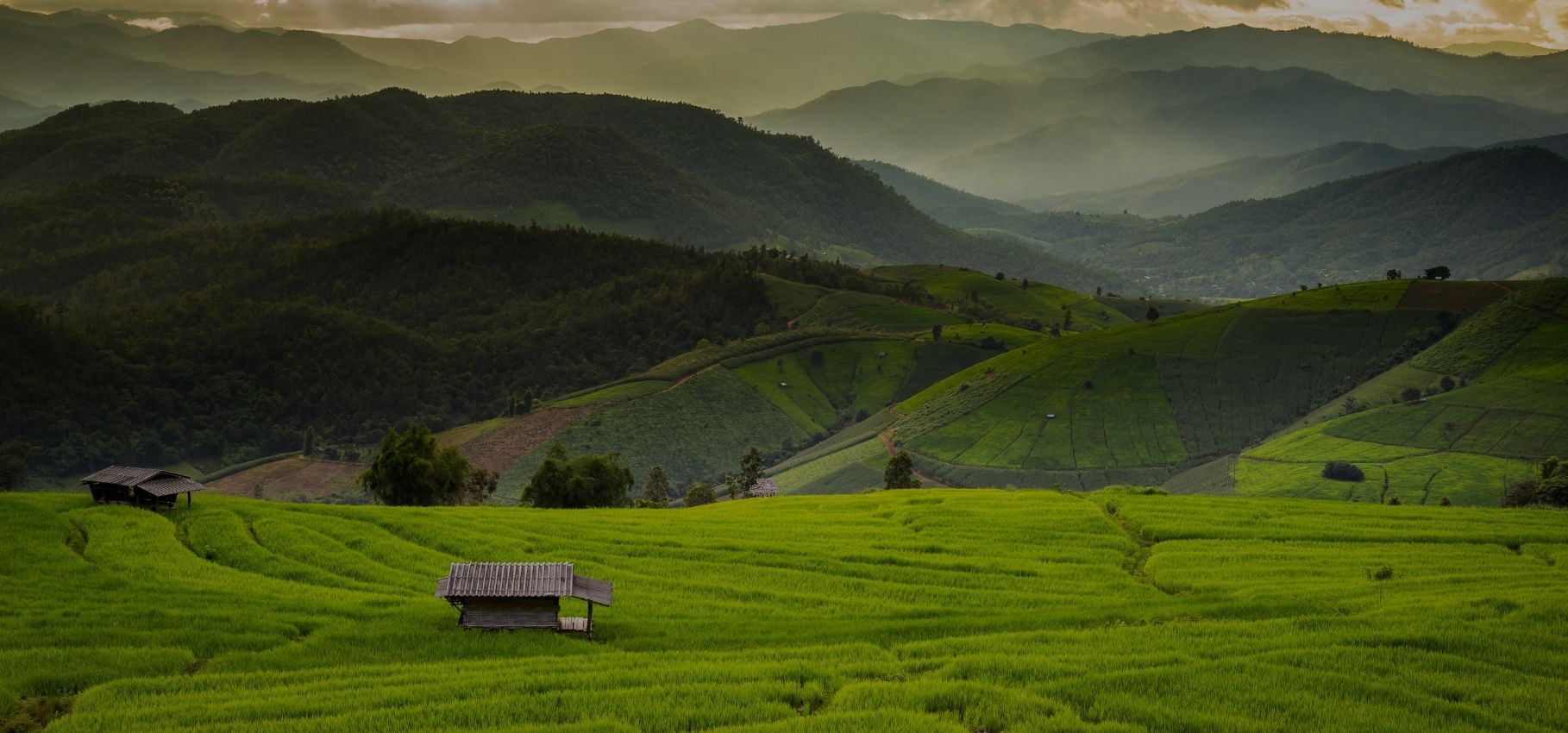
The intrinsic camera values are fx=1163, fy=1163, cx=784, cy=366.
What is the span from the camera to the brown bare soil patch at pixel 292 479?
164250 millimetres

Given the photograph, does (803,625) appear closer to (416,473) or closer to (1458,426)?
(416,473)

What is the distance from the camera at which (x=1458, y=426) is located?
144 meters

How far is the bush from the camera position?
132750mm

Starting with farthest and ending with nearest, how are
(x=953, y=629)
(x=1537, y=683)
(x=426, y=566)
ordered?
(x=426, y=566), (x=953, y=629), (x=1537, y=683)

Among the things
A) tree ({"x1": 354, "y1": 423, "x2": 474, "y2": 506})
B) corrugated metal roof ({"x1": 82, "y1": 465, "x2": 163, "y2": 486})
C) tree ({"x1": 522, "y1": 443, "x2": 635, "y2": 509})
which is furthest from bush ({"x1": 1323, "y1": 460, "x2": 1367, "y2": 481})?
corrugated metal roof ({"x1": 82, "y1": 465, "x2": 163, "y2": 486})

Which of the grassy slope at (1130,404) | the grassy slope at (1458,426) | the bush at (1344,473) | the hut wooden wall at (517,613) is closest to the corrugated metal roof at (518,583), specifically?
the hut wooden wall at (517,613)

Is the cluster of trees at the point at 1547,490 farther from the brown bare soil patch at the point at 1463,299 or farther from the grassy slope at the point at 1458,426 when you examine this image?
the brown bare soil patch at the point at 1463,299

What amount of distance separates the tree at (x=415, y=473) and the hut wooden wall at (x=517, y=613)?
4768 cm

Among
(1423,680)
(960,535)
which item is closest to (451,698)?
(1423,680)

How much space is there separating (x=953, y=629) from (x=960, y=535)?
695 inches

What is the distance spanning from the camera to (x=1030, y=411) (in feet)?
582

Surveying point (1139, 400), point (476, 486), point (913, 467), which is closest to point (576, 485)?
point (476, 486)

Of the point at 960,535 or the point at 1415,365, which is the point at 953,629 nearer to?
the point at 960,535

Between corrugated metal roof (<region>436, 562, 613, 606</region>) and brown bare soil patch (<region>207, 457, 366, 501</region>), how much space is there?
444 ft
